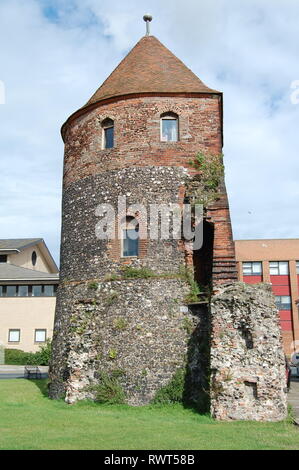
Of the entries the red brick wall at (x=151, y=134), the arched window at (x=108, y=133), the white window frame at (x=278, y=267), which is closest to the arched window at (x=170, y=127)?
the red brick wall at (x=151, y=134)

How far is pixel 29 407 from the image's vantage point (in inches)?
555

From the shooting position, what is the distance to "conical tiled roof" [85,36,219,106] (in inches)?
648

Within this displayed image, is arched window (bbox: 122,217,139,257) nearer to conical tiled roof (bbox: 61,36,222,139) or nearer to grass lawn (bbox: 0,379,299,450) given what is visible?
conical tiled roof (bbox: 61,36,222,139)

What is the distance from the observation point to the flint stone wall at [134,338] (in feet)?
45.0

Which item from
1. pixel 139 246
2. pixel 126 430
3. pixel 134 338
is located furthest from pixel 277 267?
pixel 126 430

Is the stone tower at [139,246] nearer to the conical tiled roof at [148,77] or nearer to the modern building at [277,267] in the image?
the conical tiled roof at [148,77]

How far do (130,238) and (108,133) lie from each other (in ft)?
13.0

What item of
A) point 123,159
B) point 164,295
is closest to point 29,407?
point 164,295

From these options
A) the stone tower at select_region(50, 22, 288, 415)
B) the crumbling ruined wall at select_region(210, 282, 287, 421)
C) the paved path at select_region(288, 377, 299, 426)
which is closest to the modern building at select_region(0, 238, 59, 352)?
the paved path at select_region(288, 377, 299, 426)

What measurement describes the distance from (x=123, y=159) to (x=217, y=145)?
313cm

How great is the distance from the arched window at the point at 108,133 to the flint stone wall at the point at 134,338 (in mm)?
4843

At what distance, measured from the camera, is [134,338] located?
14133mm

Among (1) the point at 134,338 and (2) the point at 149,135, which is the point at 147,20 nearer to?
(2) the point at 149,135

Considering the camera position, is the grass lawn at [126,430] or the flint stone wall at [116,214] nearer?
the grass lawn at [126,430]
